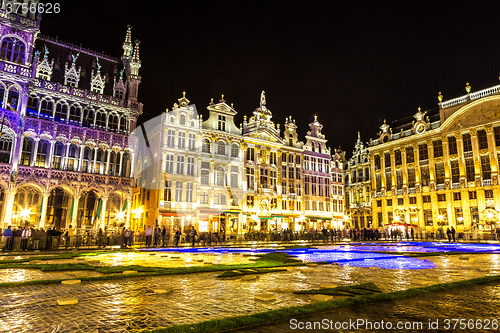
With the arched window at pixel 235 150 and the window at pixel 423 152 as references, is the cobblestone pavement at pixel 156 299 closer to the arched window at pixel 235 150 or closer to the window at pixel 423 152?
the arched window at pixel 235 150

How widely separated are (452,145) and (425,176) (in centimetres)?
664

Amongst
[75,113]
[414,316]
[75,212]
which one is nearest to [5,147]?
[75,113]

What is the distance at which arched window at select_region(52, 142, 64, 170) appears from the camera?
35000 millimetres

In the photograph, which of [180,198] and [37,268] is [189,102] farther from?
[37,268]

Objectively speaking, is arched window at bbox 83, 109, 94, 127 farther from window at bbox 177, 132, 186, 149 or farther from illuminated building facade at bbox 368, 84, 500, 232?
illuminated building facade at bbox 368, 84, 500, 232

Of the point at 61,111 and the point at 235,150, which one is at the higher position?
the point at 61,111

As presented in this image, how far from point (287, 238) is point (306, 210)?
2049 cm

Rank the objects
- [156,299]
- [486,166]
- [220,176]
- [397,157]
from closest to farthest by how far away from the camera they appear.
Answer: [156,299] → [486,166] → [220,176] → [397,157]

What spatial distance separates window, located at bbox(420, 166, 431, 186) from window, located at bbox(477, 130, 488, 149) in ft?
28.5

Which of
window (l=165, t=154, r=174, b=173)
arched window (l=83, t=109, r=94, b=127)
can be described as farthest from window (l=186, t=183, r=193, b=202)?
arched window (l=83, t=109, r=94, b=127)

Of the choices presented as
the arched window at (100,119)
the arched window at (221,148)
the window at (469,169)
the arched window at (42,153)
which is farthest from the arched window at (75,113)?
the window at (469,169)

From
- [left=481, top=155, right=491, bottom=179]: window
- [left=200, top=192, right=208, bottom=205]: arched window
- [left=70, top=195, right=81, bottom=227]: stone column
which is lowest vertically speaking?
[left=70, top=195, right=81, bottom=227]: stone column

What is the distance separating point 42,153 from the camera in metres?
34.3

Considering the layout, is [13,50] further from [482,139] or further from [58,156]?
[482,139]
